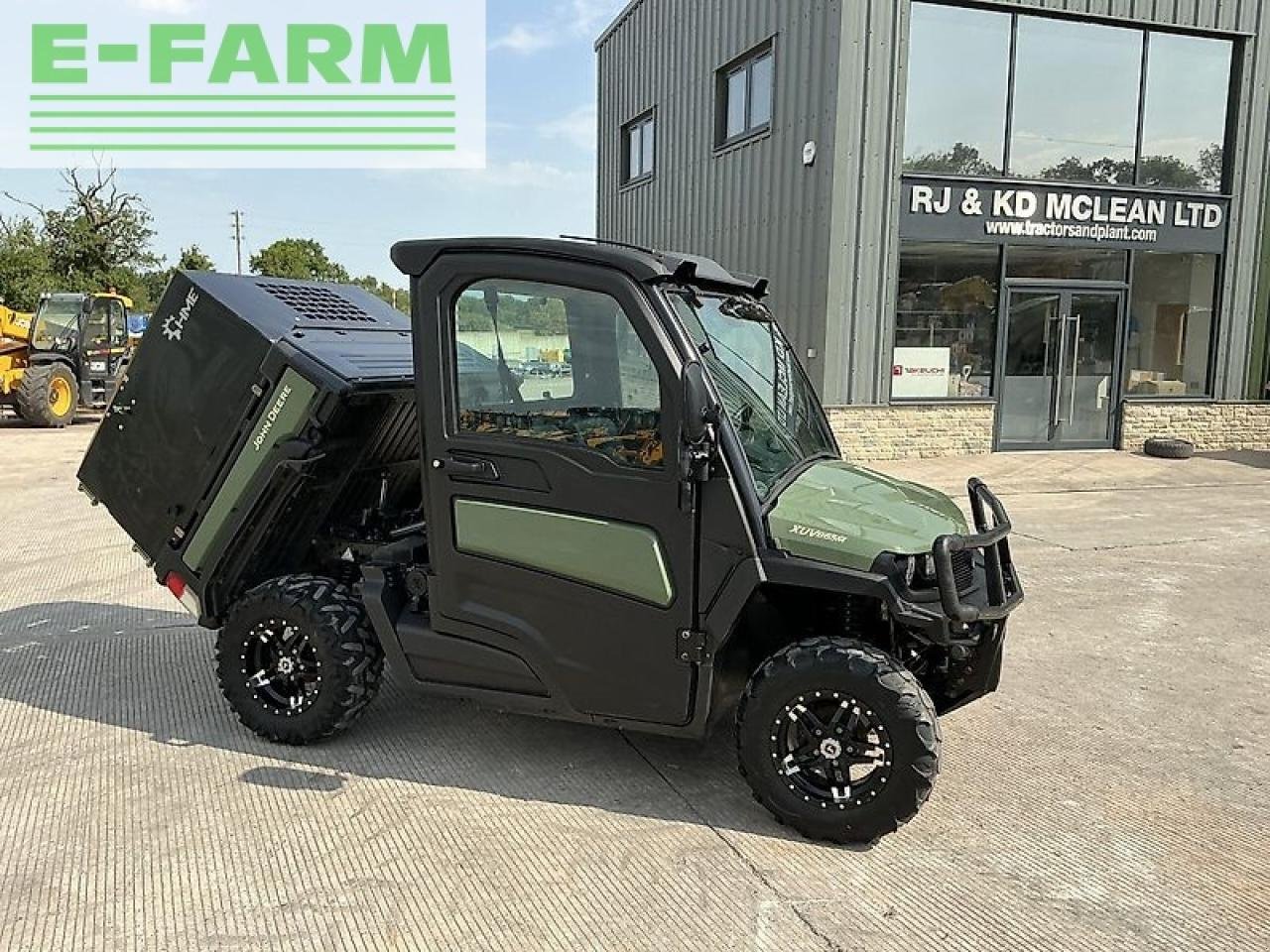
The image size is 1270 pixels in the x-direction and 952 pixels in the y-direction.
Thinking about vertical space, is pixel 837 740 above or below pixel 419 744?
above

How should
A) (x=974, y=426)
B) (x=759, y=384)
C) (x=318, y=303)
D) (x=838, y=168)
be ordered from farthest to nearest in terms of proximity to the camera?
(x=974, y=426)
(x=838, y=168)
(x=318, y=303)
(x=759, y=384)

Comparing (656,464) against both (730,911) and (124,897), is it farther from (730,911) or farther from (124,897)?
(124,897)

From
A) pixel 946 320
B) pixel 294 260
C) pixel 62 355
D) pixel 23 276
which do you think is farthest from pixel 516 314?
pixel 294 260

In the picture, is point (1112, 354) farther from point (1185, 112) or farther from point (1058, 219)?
point (1185, 112)

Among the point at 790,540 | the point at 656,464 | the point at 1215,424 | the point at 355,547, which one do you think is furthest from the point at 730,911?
the point at 1215,424

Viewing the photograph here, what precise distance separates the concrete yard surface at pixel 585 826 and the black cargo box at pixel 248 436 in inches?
33.7

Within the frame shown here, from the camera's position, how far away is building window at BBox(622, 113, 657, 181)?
19.6 meters

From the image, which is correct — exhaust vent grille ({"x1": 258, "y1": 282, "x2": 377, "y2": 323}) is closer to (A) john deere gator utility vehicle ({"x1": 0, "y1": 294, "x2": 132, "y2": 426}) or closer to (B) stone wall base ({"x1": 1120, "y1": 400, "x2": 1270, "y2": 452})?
(B) stone wall base ({"x1": 1120, "y1": 400, "x2": 1270, "y2": 452})

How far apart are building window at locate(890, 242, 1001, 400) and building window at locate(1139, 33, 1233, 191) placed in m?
3.11

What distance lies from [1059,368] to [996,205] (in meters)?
2.71

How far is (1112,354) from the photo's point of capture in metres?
15.3

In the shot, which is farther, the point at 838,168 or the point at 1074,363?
the point at 1074,363

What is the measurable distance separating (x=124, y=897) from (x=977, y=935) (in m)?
2.62

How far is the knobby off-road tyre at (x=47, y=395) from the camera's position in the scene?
701 inches
